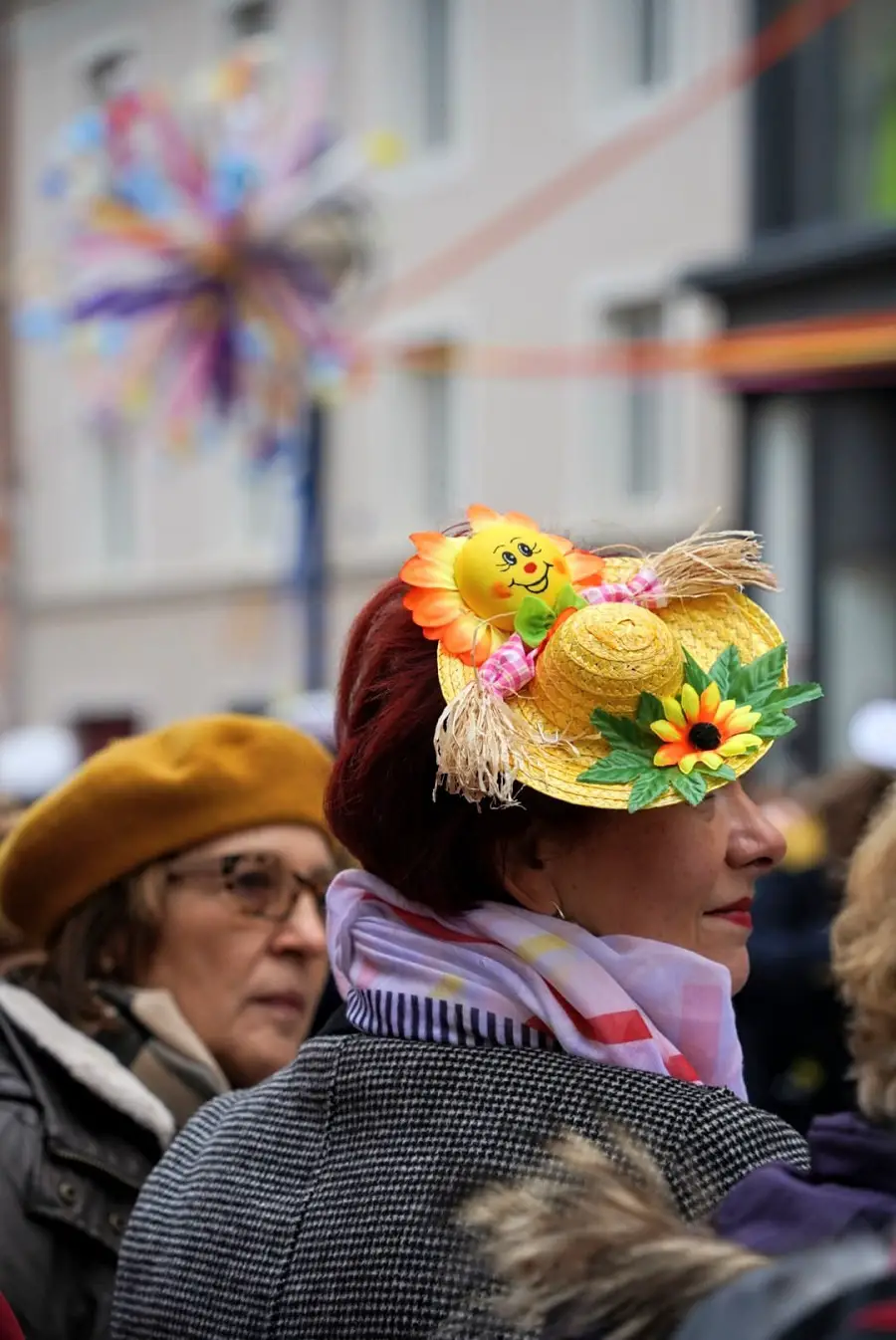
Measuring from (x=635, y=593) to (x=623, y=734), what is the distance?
0.15 metres

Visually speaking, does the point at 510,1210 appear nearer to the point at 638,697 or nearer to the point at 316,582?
the point at 638,697

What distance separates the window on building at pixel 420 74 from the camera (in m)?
16.6

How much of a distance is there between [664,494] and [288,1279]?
531 inches

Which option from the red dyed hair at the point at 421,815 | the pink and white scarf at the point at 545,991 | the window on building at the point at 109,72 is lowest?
the pink and white scarf at the point at 545,991

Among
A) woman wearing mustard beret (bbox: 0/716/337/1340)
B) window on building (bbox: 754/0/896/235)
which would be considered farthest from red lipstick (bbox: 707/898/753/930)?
window on building (bbox: 754/0/896/235)

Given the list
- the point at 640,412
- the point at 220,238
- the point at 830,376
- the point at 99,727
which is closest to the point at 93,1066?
the point at 220,238

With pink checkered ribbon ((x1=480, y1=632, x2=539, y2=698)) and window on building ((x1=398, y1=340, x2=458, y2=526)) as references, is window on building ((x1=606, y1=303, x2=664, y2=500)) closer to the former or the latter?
window on building ((x1=398, y1=340, x2=458, y2=526))

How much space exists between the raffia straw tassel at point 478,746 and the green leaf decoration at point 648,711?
0.11 m

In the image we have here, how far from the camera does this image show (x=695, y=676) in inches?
72.4

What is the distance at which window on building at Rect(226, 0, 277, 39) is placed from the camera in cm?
1761

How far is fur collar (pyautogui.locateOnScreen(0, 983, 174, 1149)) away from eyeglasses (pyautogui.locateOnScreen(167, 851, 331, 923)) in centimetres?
28

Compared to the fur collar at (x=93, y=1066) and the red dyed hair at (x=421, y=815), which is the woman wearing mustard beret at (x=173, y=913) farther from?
the red dyed hair at (x=421, y=815)

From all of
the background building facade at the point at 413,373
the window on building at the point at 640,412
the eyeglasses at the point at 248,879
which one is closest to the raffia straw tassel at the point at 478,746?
the eyeglasses at the point at 248,879

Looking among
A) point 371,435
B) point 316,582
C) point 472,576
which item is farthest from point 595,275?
point 472,576
